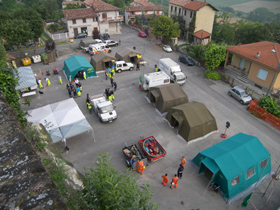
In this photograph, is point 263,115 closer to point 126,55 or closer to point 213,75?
point 213,75

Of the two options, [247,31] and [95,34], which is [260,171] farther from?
[95,34]

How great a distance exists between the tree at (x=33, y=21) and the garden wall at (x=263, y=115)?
117ft

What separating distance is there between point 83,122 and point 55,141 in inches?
93.5

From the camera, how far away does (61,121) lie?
15.5 metres

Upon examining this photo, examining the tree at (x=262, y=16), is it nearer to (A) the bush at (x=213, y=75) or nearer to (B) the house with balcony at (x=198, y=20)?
(B) the house with balcony at (x=198, y=20)

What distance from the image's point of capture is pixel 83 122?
15641 mm

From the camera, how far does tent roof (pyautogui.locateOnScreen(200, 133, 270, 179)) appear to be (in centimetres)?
1237

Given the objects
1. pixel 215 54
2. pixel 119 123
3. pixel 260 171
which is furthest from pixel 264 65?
pixel 119 123

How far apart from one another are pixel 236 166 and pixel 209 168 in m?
1.69

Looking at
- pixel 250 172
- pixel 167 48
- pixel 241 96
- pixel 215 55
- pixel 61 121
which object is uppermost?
pixel 215 55

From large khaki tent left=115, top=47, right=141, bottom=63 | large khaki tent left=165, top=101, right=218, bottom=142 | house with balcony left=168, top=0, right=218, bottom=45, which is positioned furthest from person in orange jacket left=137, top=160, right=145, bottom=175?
house with balcony left=168, top=0, right=218, bottom=45

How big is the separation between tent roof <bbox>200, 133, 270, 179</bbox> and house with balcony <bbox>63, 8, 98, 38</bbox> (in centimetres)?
3777

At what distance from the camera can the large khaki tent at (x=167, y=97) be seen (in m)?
19.0

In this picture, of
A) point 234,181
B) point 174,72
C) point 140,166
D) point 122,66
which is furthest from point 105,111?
point 234,181
